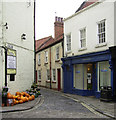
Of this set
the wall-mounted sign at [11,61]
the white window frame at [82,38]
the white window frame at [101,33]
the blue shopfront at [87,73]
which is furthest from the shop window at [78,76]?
the wall-mounted sign at [11,61]

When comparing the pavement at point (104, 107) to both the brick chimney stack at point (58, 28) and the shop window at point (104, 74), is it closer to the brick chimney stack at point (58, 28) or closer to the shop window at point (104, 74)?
the shop window at point (104, 74)

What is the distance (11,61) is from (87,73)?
631 centimetres

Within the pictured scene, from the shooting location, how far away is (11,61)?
40.4 ft

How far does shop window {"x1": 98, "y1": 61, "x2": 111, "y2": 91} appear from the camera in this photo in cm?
1291

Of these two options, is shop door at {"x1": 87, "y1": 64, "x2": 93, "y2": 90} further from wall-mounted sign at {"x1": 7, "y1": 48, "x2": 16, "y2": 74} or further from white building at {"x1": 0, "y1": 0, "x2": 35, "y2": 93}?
wall-mounted sign at {"x1": 7, "y1": 48, "x2": 16, "y2": 74}

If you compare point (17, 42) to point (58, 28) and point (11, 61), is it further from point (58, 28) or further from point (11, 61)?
point (58, 28)

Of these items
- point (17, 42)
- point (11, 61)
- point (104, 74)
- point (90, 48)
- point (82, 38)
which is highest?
point (82, 38)

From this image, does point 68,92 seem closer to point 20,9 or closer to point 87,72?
point 87,72

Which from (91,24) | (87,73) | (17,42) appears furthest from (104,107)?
(17,42)

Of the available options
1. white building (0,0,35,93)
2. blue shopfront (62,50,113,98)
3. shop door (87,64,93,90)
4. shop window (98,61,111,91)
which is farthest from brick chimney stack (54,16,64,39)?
shop window (98,61,111,91)

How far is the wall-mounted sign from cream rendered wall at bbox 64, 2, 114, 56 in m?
5.65

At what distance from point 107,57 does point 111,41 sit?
1085 mm

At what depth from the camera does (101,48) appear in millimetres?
13297

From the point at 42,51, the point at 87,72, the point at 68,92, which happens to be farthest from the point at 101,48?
the point at 42,51
